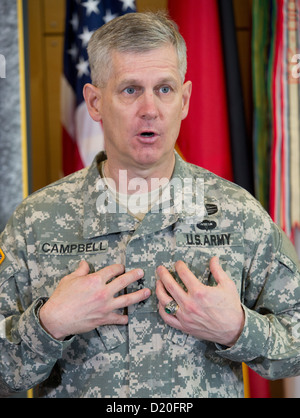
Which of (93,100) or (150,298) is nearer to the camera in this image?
(150,298)

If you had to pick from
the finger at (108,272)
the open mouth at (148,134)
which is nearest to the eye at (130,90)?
the open mouth at (148,134)

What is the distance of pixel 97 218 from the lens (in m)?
1.59

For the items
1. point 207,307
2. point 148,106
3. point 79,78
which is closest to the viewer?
point 207,307

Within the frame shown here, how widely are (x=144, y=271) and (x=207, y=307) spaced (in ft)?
0.70

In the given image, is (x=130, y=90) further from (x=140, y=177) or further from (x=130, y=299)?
(x=130, y=299)

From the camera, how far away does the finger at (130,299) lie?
56.1 inches

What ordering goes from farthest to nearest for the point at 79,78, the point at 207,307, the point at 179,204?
the point at 79,78 < the point at 179,204 < the point at 207,307

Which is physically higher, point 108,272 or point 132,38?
point 132,38

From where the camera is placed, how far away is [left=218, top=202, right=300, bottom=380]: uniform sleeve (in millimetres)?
1414

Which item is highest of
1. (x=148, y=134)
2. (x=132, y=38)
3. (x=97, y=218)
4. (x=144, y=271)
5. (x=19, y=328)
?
(x=132, y=38)

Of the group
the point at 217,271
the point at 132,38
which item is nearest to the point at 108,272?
the point at 217,271

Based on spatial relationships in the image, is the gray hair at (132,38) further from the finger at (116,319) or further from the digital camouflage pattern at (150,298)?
the finger at (116,319)

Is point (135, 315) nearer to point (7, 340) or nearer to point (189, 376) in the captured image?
point (189, 376)

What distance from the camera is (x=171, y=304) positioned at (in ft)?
4.68
